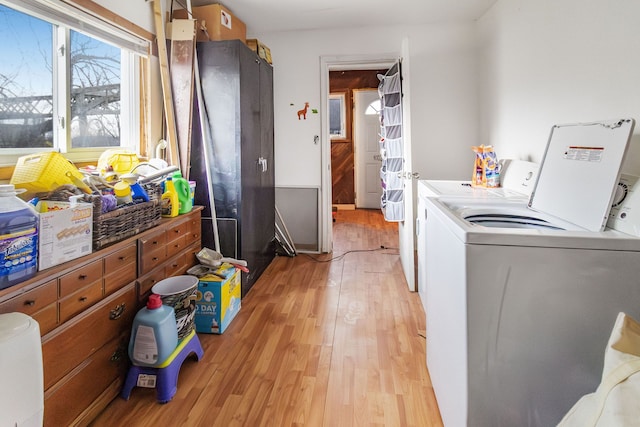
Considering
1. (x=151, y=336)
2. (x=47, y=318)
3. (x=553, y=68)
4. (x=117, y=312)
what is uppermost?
(x=553, y=68)

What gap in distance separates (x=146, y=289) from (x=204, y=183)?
103 centimetres

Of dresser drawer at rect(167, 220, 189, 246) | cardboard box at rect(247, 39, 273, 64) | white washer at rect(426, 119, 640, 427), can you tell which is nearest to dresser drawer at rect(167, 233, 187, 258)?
dresser drawer at rect(167, 220, 189, 246)

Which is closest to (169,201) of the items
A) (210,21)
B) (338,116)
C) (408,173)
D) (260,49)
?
(210,21)

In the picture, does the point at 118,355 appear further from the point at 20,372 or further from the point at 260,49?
the point at 260,49

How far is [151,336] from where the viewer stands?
1.49 meters

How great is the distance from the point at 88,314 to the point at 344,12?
9.99ft

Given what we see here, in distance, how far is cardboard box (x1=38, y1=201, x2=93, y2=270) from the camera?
1147mm

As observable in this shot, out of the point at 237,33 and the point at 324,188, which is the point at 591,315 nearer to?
the point at 324,188

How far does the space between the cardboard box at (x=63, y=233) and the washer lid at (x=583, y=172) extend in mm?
1821

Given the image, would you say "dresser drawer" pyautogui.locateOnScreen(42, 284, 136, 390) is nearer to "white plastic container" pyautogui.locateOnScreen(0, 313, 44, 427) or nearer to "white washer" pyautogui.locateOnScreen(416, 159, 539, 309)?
"white plastic container" pyautogui.locateOnScreen(0, 313, 44, 427)

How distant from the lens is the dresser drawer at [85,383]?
1.19 meters

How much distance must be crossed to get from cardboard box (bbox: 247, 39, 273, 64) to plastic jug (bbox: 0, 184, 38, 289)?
2475 mm

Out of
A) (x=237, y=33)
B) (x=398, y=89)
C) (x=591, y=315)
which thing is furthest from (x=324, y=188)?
(x=591, y=315)

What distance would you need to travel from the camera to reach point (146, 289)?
171cm
